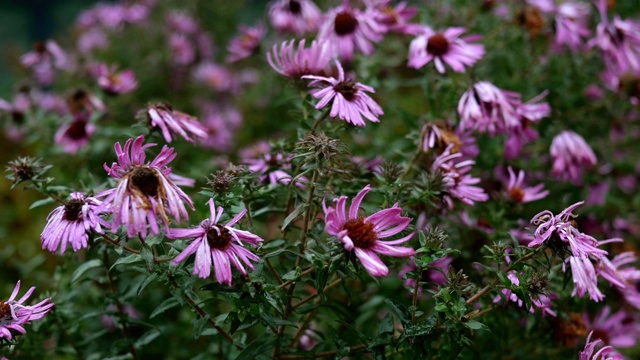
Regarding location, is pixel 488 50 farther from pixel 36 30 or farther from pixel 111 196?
pixel 36 30

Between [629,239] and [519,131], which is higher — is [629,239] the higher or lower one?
the lower one

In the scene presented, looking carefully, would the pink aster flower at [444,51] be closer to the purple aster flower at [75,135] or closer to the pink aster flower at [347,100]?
the pink aster flower at [347,100]

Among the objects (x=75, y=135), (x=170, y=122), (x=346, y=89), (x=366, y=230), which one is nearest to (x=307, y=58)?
(x=346, y=89)

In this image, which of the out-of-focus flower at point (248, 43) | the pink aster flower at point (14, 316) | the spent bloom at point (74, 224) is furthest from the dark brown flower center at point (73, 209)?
the out-of-focus flower at point (248, 43)

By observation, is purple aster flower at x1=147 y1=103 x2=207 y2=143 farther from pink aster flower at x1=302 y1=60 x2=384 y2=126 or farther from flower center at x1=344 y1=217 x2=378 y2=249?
flower center at x1=344 y1=217 x2=378 y2=249

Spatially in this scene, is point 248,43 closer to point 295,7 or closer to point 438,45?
point 295,7

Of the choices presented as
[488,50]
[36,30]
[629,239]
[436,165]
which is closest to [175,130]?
[436,165]
